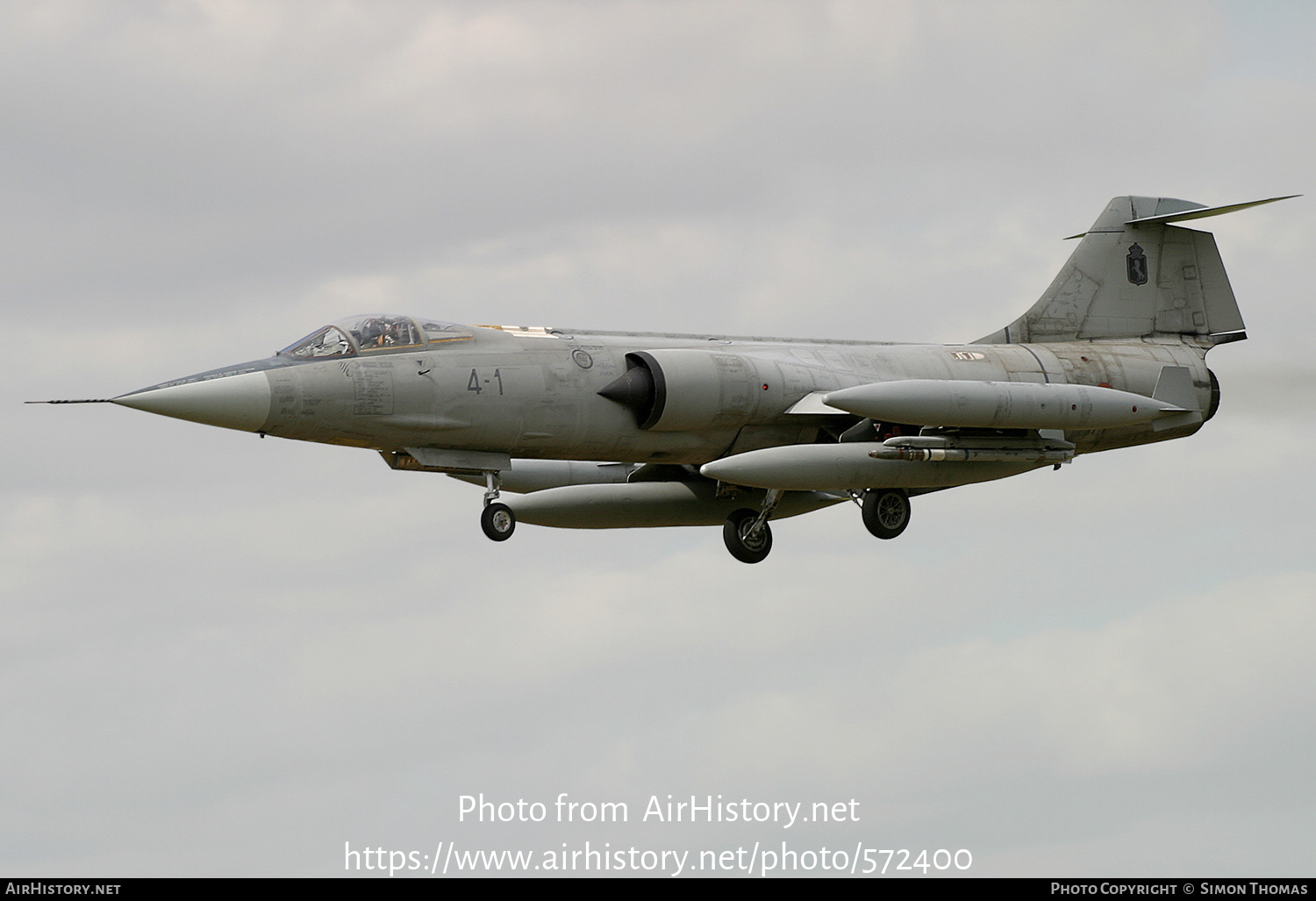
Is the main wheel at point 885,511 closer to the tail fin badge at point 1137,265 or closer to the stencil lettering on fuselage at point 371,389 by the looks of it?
the tail fin badge at point 1137,265

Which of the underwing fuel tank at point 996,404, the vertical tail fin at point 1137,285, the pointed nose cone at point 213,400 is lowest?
the pointed nose cone at point 213,400

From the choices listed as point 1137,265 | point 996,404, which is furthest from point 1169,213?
→ point 996,404

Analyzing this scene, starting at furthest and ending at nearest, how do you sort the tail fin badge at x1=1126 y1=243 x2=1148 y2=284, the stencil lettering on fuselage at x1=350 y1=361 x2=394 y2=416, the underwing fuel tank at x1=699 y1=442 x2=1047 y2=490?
1. the tail fin badge at x1=1126 y1=243 x2=1148 y2=284
2. the underwing fuel tank at x1=699 y1=442 x2=1047 y2=490
3. the stencil lettering on fuselage at x1=350 y1=361 x2=394 y2=416

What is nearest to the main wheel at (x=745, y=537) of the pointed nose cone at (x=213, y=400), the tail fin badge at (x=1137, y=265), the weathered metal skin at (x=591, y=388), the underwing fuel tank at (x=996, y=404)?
the weathered metal skin at (x=591, y=388)

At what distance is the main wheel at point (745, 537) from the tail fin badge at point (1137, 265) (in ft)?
22.2

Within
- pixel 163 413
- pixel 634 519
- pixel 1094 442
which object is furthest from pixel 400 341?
pixel 1094 442

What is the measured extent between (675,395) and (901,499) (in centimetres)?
384

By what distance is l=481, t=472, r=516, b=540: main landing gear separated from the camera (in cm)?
2138

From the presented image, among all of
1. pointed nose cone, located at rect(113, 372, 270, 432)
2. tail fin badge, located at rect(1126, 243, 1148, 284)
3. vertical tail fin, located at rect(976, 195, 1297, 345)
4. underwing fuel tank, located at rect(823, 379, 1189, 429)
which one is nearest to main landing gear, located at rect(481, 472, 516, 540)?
pointed nose cone, located at rect(113, 372, 270, 432)

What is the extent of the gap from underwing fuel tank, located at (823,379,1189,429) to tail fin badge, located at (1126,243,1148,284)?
334 centimetres

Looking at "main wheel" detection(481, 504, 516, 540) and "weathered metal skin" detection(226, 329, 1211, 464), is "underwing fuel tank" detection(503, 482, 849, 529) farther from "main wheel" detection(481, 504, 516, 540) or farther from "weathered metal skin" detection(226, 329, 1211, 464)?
"main wheel" detection(481, 504, 516, 540)

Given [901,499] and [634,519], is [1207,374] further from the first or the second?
[634,519]

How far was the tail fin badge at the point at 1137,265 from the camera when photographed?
87.4 ft

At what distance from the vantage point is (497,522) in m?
21.4
